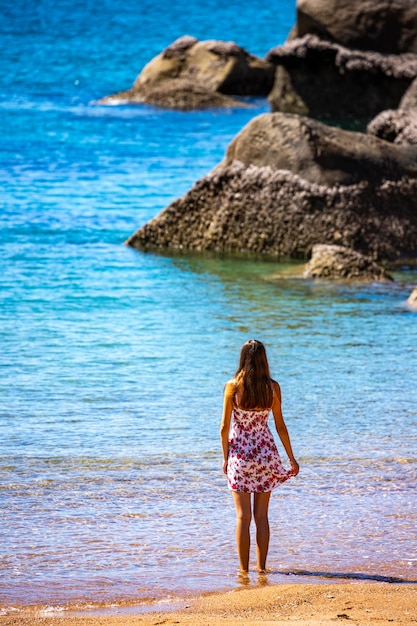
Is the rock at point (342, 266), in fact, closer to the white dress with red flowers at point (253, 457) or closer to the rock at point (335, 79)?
the white dress with red flowers at point (253, 457)

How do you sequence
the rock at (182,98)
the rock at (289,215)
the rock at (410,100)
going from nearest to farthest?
the rock at (289,215) → the rock at (410,100) → the rock at (182,98)

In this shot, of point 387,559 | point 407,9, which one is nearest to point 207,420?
point 387,559

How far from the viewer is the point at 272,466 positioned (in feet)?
20.5

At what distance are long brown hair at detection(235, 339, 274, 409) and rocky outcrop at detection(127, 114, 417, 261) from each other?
29.9ft

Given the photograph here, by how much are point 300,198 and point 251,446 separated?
30.0 feet

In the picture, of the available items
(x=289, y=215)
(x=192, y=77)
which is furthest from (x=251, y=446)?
(x=192, y=77)

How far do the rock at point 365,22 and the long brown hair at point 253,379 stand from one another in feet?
71.0

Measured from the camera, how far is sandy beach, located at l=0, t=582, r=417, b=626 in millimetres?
5367

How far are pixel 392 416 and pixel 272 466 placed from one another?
307 cm

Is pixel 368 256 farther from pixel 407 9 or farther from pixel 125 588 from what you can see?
pixel 407 9

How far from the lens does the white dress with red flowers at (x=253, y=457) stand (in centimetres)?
624

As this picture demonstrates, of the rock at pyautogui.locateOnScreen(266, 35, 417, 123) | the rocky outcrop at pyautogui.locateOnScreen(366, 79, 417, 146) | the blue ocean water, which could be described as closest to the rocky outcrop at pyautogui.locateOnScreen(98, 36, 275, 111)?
the rock at pyautogui.locateOnScreen(266, 35, 417, 123)

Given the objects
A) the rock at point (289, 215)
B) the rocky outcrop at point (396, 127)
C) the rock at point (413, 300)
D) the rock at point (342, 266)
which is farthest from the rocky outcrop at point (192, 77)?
the rock at point (413, 300)

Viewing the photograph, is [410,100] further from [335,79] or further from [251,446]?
[251,446]
